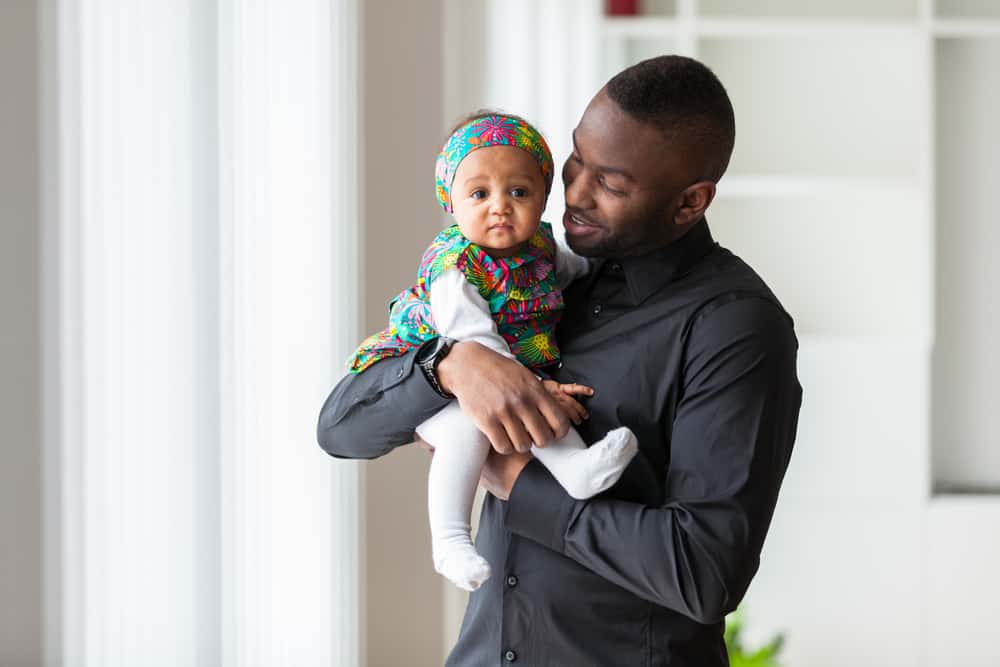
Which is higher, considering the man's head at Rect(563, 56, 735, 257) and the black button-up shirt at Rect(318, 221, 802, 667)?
the man's head at Rect(563, 56, 735, 257)

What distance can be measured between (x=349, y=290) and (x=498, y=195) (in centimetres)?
110

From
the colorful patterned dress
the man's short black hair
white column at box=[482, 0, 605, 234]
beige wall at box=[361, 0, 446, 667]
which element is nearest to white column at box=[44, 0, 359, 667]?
beige wall at box=[361, 0, 446, 667]

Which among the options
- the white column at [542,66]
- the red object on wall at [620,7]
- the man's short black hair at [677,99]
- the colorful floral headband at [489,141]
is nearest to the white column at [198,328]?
the colorful floral headband at [489,141]

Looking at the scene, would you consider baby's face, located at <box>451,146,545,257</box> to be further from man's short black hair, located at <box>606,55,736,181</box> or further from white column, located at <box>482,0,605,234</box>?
white column, located at <box>482,0,605,234</box>

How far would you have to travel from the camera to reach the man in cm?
118

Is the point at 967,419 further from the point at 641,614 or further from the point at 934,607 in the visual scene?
the point at 641,614

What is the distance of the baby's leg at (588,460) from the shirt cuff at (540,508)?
0.05 ft

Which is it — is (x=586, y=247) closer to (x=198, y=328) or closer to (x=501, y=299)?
(x=501, y=299)

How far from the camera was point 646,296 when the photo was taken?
1341 millimetres

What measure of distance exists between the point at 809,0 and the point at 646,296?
9.06 ft

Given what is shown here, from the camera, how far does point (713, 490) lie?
3.87 feet

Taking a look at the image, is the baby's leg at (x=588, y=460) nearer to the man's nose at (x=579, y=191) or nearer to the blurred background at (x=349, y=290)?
the man's nose at (x=579, y=191)

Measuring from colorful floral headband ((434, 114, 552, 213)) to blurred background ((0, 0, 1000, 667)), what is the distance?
471 millimetres

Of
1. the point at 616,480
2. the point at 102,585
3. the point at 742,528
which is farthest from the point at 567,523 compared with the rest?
the point at 102,585
